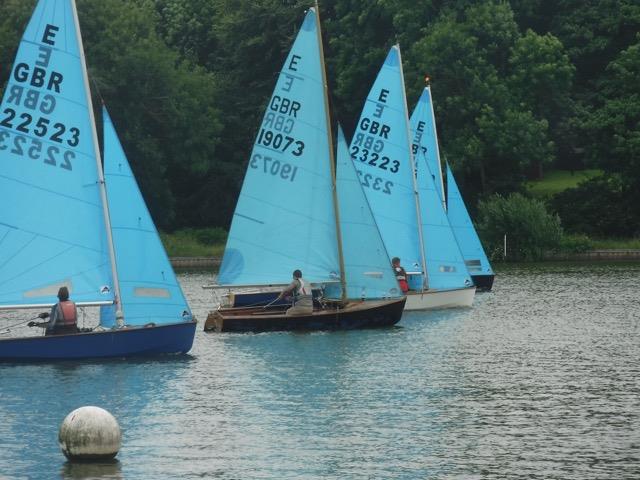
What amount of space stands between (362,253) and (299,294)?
3243mm

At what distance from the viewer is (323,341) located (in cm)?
4522

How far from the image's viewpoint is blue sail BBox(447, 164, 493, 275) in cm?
6406

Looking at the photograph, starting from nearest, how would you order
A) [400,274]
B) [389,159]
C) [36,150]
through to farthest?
[36,150], [400,274], [389,159]

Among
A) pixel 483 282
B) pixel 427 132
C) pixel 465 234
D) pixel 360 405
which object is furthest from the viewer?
pixel 483 282

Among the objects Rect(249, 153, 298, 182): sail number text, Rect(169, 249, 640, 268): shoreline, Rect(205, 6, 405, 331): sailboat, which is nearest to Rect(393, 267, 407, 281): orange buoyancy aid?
Rect(205, 6, 405, 331): sailboat

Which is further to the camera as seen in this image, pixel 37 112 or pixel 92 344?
pixel 37 112

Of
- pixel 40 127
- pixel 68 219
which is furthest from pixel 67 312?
pixel 40 127

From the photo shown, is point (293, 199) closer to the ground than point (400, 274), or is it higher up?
higher up

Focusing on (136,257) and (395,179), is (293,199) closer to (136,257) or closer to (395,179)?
(395,179)

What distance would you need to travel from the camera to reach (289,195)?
48.4m

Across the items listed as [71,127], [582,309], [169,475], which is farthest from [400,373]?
[582,309]

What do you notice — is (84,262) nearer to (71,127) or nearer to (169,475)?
(71,127)

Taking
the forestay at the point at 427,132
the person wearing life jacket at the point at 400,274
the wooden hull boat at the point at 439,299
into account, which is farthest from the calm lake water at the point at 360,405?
the forestay at the point at 427,132

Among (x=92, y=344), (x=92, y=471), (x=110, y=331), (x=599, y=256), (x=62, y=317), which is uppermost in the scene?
(x=599, y=256)
